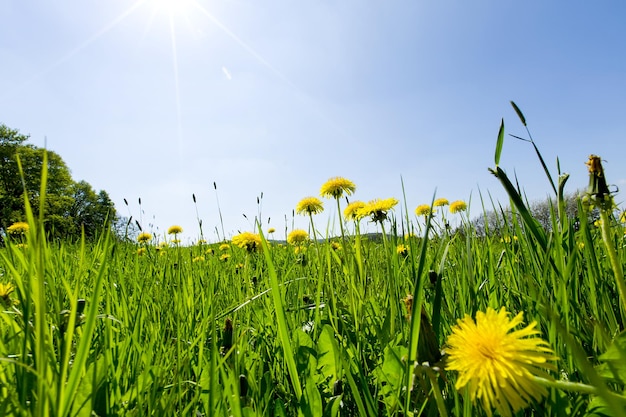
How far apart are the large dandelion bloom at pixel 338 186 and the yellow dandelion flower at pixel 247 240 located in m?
0.68

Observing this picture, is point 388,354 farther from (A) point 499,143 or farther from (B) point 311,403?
(A) point 499,143

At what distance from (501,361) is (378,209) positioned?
183cm

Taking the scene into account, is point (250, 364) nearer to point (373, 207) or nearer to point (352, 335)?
point (352, 335)

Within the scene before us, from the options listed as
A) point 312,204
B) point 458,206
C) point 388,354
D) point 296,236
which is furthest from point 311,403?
point 458,206

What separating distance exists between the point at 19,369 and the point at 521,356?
0.93 m

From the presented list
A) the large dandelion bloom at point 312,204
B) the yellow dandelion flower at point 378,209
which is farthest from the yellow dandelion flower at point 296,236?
the yellow dandelion flower at point 378,209

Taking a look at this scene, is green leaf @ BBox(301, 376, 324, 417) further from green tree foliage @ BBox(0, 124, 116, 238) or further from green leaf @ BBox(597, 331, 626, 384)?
green tree foliage @ BBox(0, 124, 116, 238)

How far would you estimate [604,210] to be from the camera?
0.67 m

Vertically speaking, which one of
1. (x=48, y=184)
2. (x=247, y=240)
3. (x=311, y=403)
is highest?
(x=48, y=184)

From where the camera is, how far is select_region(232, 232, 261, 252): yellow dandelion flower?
9.06 ft

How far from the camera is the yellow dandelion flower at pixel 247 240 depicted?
109 inches

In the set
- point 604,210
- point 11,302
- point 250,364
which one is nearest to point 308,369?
point 250,364

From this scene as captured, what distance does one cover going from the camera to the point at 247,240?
280cm

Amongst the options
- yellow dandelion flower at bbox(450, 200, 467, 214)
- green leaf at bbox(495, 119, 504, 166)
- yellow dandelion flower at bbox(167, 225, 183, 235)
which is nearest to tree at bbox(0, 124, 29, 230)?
yellow dandelion flower at bbox(167, 225, 183, 235)
